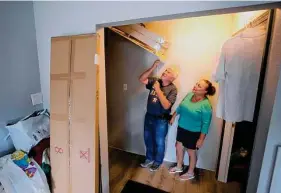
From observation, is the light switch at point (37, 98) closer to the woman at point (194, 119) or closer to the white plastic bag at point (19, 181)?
the white plastic bag at point (19, 181)

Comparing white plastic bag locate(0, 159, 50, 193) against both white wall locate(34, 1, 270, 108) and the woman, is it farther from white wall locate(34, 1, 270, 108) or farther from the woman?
the woman

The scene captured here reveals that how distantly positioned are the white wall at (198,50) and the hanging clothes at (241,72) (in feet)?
2.14

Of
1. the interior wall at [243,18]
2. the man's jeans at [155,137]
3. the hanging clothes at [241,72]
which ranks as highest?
the interior wall at [243,18]

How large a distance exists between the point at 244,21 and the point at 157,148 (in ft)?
5.99

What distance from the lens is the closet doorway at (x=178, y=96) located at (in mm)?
1997

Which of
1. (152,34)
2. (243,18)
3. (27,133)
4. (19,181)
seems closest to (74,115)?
(27,133)

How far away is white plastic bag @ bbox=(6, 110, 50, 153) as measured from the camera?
1.53 metres

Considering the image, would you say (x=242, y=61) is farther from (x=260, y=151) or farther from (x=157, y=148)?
(x=157, y=148)

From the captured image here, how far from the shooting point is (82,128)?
1.44 meters

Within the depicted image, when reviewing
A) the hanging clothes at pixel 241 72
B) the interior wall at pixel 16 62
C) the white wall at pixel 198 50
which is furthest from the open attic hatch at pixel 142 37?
the interior wall at pixel 16 62

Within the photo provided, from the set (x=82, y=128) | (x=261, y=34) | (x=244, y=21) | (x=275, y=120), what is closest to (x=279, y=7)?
(x=261, y=34)

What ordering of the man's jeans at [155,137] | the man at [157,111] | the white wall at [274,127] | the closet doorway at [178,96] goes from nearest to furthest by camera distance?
1. the white wall at [274,127]
2. the closet doorway at [178,96]
3. the man at [157,111]
4. the man's jeans at [155,137]

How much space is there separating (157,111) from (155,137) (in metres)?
0.40

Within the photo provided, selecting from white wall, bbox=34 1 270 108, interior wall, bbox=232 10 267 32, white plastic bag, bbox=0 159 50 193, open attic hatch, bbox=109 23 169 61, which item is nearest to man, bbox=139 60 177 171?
open attic hatch, bbox=109 23 169 61
